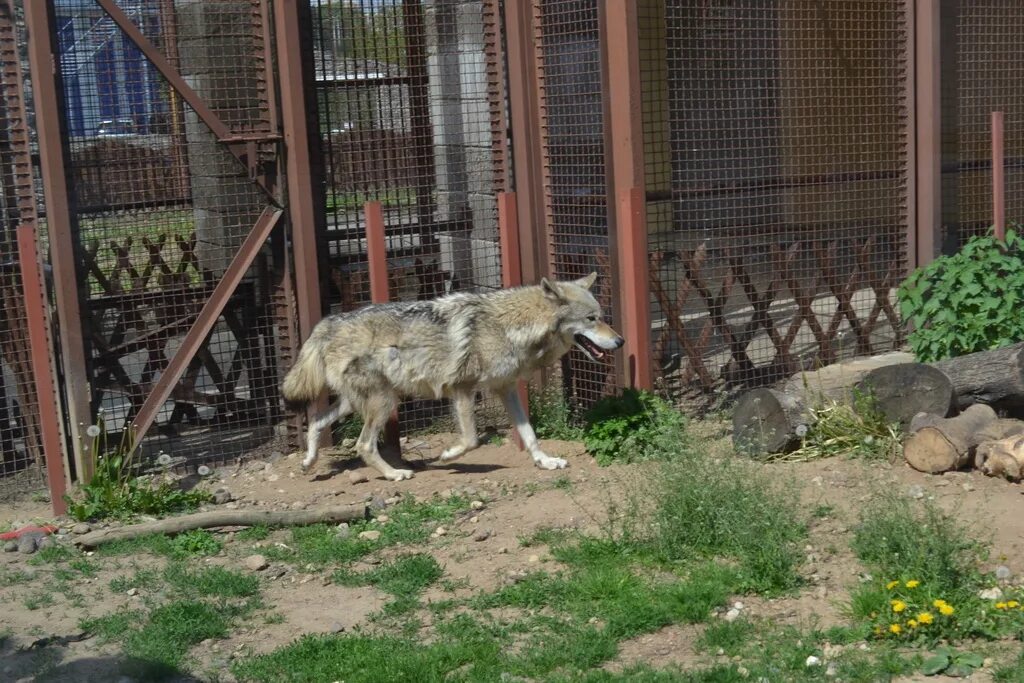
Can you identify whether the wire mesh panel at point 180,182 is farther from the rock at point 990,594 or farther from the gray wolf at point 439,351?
the rock at point 990,594

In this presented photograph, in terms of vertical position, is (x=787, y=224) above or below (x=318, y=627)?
above

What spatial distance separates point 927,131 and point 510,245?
3911 mm

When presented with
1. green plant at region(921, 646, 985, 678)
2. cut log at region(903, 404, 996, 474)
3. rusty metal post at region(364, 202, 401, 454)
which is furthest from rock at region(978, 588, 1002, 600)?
rusty metal post at region(364, 202, 401, 454)

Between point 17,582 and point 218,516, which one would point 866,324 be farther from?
point 17,582

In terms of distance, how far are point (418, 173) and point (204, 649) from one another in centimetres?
500

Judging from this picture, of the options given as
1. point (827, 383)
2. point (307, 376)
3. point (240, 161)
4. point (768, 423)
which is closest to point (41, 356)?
point (307, 376)

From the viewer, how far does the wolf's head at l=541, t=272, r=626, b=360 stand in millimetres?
8156

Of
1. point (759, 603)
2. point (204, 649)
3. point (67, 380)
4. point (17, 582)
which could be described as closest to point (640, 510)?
point (759, 603)

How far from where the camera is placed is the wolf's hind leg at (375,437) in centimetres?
804

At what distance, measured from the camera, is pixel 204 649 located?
5.40m

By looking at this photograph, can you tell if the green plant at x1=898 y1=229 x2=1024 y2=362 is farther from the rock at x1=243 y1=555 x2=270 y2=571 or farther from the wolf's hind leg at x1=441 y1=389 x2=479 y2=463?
the rock at x1=243 y1=555 x2=270 y2=571

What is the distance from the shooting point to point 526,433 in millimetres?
8195

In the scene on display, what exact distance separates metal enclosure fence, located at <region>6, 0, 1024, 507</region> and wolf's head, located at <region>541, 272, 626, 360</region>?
0.82 feet

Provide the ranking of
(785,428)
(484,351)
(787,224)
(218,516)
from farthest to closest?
(787,224)
(484,351)
(785,428)
(218,516)
